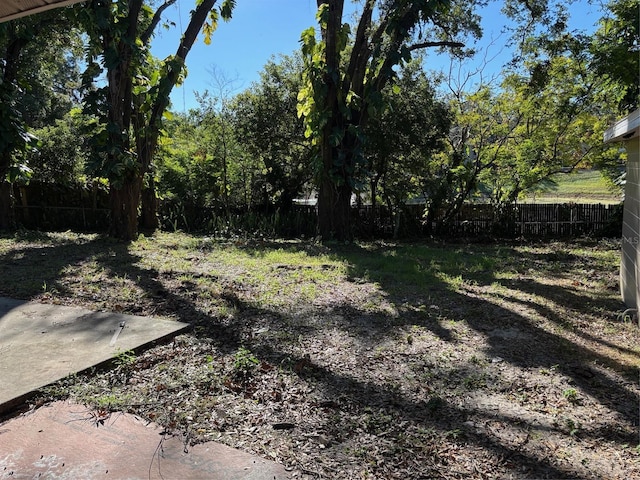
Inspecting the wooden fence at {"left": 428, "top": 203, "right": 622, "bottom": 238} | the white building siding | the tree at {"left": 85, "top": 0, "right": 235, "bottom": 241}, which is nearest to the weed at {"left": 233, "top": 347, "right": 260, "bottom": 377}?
the white building siding

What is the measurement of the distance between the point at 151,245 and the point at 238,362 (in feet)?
21.0

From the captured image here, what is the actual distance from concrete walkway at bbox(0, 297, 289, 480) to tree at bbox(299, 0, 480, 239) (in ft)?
23.3

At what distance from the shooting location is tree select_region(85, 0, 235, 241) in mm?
8281

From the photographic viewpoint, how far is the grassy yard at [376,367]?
7.73ft

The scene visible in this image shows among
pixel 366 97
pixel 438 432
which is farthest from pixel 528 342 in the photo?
pixel 366 97

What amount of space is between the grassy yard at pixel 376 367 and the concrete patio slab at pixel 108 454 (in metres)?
0.11

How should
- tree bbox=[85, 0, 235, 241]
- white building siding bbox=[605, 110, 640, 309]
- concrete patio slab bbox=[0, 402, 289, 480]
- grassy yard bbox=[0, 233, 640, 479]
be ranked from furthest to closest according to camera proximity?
tree bbox=[85, 0, 235, 241], white building siding bbox=[605, 110, 640, 309], grassy yard bbox=[0, 233, 640, 479], concrete patio slab bbox=[0, 402, 289, 480]

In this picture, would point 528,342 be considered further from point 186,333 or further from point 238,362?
point 186,333

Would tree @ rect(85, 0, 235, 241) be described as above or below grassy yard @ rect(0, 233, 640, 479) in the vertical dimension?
above

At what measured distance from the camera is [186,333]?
3904 millimetres

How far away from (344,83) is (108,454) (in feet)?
29.5

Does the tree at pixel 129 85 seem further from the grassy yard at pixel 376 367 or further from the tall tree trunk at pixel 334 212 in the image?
the tall tree trunk at pixel 334 212

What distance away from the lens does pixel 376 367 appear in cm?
336

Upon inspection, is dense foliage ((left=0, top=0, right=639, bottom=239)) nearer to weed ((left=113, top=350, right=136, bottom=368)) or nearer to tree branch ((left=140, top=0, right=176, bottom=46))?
tree branch ((left=140, top=0, right=176, bottom=46))
